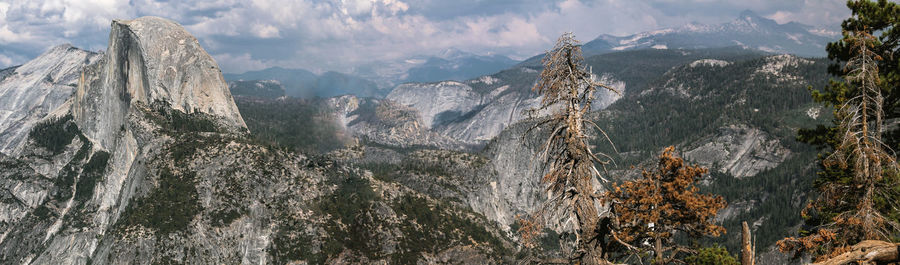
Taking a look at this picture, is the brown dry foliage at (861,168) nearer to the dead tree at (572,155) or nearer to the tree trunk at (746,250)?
the tree trunk at (746,250)

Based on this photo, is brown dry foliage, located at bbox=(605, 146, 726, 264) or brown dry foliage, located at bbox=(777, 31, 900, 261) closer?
brown dry foliage, located at bbox=(777, 31, 900, 261)

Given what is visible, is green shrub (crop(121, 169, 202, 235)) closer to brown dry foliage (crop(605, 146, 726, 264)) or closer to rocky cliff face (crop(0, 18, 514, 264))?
rocky cliff face (crop(0, 18, 514, 264))

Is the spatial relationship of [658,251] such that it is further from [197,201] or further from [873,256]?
[197,201]

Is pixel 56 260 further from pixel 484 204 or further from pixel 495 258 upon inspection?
pixel 484 204

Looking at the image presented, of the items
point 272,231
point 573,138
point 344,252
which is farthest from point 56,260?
point 573,138

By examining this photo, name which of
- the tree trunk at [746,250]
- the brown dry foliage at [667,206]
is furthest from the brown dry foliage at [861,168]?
the tree trunk at [746,250]

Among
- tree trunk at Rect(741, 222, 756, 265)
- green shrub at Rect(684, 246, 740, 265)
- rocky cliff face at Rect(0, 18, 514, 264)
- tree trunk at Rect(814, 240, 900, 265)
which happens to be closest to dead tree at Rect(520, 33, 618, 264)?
tree trunk at Rect(741, 222, 756, 265)

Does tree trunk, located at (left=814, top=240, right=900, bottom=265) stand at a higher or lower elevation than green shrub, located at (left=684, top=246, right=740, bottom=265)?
higher

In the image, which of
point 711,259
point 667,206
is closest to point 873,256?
point 667,206
